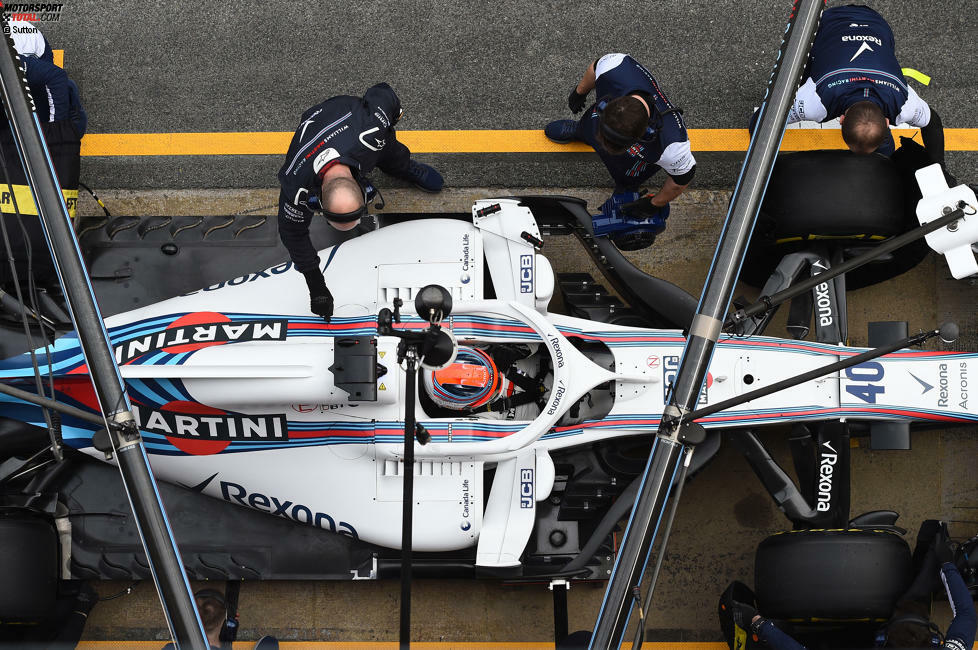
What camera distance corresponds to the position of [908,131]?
17.9ft

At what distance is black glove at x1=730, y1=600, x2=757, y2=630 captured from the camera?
14.2 ft

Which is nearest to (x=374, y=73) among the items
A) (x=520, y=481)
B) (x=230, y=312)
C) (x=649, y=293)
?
(x=230, y=312)

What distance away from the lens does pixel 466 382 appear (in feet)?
12.2

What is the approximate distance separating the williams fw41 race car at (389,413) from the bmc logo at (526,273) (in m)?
0.01

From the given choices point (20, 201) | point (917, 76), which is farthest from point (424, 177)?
point (917, 76)

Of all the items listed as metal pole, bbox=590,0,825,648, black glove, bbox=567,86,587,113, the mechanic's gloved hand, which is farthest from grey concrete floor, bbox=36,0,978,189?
metal pole, bbox=590,0,825,648

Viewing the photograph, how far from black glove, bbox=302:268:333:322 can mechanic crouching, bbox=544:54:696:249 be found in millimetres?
1717

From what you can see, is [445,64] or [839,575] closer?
[839,575]

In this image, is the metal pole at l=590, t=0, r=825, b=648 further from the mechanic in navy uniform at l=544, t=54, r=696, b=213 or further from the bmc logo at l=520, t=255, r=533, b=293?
the bmc logo at l=520, t=255, r=533, b=293

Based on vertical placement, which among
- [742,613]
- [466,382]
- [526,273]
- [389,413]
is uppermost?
[526,273]

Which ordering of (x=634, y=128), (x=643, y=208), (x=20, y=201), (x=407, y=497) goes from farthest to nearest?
(x=643, y=208) < (x=20, y=201) < (x=634, y=128) < (x=407, y=497)

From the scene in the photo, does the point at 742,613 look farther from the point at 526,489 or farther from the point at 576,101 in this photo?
the point at 576,101

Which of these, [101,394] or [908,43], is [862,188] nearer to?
[908,43]

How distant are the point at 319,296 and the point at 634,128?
1946 millimetres
